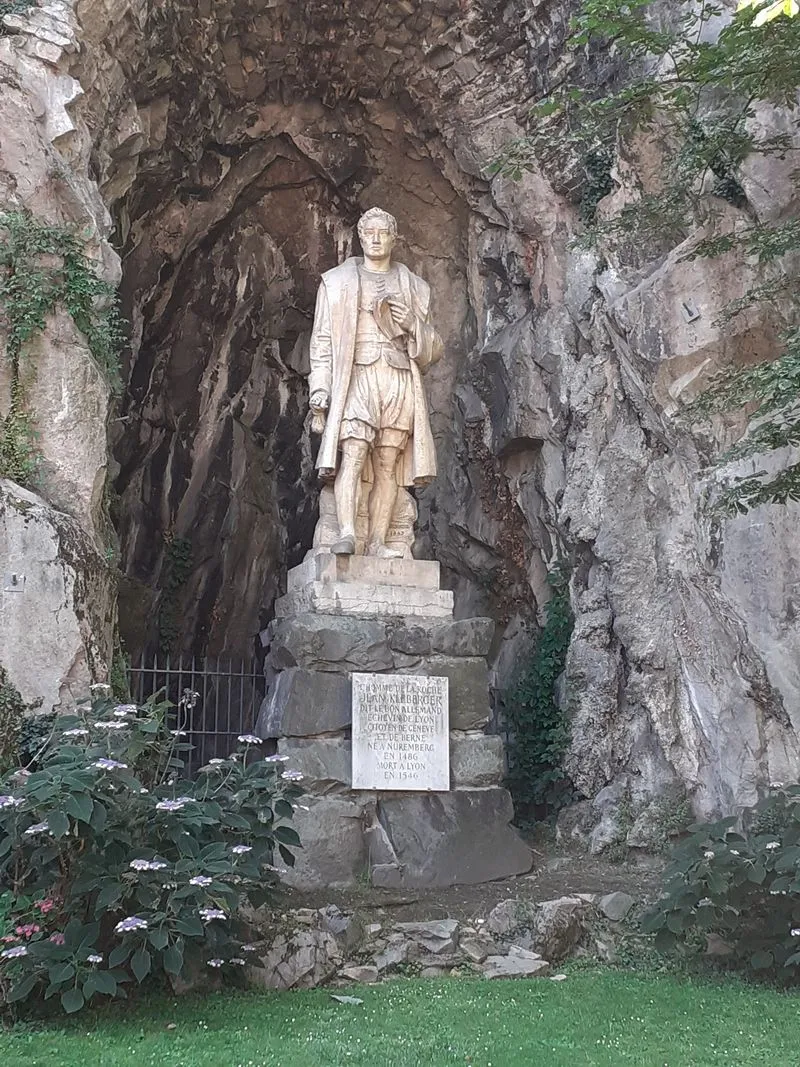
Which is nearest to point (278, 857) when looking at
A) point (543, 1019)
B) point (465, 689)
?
point (465, 689)

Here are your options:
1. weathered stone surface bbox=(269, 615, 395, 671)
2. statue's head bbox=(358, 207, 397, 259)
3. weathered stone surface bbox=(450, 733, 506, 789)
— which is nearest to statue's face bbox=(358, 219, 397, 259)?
statue's head bbox=(358, 207, 397, 259)

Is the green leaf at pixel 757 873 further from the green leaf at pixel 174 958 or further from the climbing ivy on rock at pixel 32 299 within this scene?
the climbing ivy on rock at pixel 32 299

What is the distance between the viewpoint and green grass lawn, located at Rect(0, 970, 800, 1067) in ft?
12.5

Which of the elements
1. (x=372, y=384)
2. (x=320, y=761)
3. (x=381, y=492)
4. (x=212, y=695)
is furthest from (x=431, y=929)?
(x=212, y=695)

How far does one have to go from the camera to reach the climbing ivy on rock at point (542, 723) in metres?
8.69

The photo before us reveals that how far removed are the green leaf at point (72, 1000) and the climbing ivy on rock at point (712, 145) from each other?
373 cm

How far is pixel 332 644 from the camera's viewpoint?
691cm

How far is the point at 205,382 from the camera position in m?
10.9

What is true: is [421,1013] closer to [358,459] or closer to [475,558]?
[358,459]

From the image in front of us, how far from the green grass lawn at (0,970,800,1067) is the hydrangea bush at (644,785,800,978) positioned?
0.68 ft

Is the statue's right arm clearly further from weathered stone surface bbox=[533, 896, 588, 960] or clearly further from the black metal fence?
weathered stone surface bbox=[533, 896, 588, 960]

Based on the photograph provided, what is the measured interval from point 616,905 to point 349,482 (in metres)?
3.33

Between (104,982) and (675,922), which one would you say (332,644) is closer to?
(675,922)

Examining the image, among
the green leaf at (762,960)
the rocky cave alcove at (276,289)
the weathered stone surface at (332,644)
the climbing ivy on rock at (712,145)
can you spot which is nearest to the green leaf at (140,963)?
the green leaf at (762,960)
